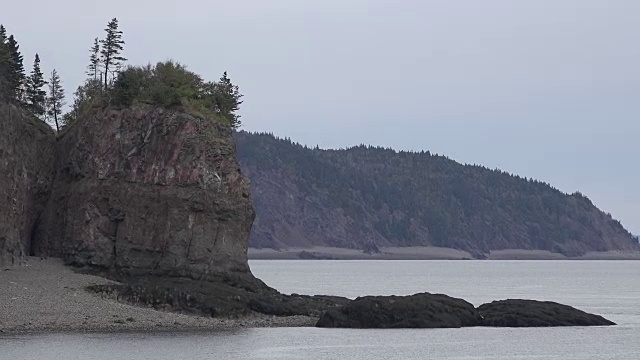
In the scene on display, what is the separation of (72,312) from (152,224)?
12.2 meters

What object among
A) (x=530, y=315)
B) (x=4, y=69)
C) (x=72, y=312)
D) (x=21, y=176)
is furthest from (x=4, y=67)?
(x=530, y=315)

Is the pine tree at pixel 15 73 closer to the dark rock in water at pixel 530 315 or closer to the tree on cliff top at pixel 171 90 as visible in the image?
the tree on cliff top at pixel 171 90

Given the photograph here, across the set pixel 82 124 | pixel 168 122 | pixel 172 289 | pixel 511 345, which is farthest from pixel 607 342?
pixel 82 124

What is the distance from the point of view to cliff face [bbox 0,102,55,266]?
83.9 meters

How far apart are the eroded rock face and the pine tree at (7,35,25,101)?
8.50 m

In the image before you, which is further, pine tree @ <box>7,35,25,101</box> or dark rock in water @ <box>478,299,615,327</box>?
pine tree @ <box>7,35,25,101</box>

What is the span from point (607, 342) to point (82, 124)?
133 feet

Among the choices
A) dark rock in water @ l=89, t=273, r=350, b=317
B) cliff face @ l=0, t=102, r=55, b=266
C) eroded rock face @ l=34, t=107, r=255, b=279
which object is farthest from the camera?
eroded rock face @ l=34, t=107, r=255, b=279

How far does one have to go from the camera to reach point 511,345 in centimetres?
7431

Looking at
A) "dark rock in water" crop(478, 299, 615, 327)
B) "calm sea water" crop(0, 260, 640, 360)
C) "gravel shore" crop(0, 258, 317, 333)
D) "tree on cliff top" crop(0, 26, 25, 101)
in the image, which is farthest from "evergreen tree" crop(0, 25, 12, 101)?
"dark rock in water" crop(478, 299, 615, 327)

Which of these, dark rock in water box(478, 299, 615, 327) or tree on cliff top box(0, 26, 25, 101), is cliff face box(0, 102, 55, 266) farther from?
dark rock in water box(478, 299, 615, 327)

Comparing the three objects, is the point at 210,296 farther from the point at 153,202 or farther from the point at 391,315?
the point at 391,315

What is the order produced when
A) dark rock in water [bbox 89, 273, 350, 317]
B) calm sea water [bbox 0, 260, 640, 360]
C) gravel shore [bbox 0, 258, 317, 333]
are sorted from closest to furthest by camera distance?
calm sea water [bbox 0, 260, 640, 360]
gravel shore [bbox 0, 258, 317, 333]
dark rock in water [bbox 89, 273, 350, 317]

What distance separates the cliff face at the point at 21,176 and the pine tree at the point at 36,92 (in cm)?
350
